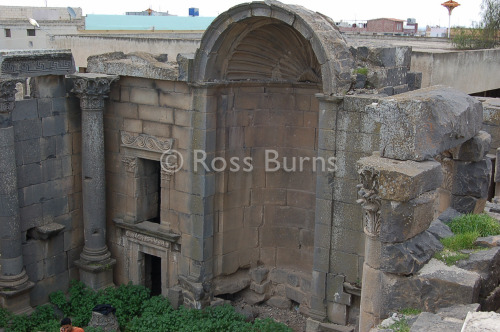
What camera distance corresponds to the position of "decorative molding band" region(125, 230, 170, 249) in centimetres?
1062

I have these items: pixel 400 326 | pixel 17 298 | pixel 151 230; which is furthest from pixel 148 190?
pixel 400 326

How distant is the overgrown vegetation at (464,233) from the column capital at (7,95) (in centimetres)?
685

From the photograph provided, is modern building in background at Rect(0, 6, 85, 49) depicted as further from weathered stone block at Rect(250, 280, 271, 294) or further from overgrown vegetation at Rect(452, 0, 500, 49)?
weathered stone block at Rect(250, 280, 271, 294)

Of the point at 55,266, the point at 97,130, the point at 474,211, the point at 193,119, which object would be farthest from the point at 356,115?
the point at 55,266

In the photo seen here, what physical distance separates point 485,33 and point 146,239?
19.4m

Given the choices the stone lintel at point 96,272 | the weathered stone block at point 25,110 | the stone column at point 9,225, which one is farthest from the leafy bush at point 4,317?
the weathered stone block at point 25,110

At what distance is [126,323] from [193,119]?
12.3 ft

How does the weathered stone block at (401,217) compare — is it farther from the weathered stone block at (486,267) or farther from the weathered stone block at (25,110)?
the weathered stone block at (25,110)

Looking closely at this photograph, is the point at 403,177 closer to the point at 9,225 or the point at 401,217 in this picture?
the point at 401,217

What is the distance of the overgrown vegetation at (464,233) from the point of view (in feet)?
19.4

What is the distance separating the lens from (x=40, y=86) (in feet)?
32.8

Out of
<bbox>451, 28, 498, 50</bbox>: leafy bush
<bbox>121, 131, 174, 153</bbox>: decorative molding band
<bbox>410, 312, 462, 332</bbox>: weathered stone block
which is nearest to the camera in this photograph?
<bbox>410, 312, 462, 332</bbox>: weathered stone block

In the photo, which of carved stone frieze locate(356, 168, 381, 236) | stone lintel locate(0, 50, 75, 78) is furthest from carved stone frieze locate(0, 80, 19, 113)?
carved stone frieze locate(356, 168, 381, 236)

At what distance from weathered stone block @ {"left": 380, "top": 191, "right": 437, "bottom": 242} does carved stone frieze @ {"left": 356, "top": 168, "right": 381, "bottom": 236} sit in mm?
82
